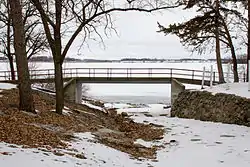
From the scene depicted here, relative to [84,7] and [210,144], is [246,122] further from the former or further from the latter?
[84,7]

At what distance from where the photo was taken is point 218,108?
50.8ft

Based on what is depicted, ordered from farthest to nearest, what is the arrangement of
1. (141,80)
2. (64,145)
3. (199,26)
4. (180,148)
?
(141,80) < (199,26) < (180,148) < (64,145)

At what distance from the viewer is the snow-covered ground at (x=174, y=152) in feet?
19.4

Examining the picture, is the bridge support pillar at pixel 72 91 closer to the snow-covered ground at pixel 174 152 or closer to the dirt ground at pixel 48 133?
the dirt ground at pixel 48 133

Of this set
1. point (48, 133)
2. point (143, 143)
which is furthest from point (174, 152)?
point (48, 133)

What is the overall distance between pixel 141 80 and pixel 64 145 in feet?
96.3

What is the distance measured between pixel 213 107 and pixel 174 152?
285 inches

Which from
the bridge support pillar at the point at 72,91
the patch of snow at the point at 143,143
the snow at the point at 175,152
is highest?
the snow at the point at 175,152

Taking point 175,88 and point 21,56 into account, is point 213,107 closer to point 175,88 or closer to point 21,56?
point 21,56

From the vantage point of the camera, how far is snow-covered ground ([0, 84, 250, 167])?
5.92 metres

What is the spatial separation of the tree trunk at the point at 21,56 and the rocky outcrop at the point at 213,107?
7093 millimetres

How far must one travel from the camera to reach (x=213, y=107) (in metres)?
16.0

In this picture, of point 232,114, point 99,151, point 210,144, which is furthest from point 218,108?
point 99,151

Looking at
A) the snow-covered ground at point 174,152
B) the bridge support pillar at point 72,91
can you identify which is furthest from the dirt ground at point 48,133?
the bridge support pillar at point 72,91
